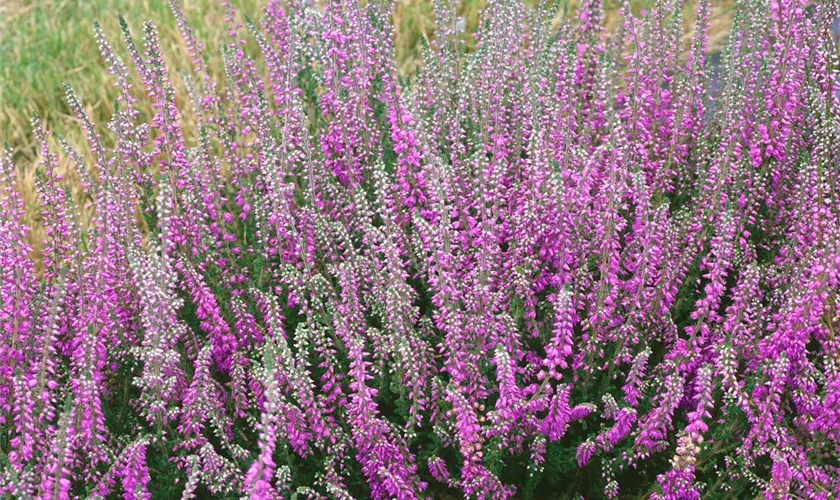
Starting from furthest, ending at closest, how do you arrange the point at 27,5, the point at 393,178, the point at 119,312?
1. the point at 27,5
2. the point at 393,178
3. the point at 119,312

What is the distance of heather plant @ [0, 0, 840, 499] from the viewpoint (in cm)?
304

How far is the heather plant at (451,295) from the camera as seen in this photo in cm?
304

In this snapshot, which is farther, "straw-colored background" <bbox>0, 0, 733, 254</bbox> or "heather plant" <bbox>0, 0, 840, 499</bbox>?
"straw-colored background" <bbox>0, 0, 733, 254</bbox>

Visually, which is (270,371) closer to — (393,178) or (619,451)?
(619,451)

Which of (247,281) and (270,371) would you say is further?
(247,281)

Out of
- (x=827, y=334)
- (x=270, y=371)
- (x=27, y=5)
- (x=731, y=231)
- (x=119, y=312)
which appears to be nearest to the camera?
(x=270, y=371)

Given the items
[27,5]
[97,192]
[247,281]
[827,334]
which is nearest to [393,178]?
[247,281]

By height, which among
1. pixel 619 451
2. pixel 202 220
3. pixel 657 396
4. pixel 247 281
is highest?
pixel 202 220

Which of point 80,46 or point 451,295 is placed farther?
point 80,46

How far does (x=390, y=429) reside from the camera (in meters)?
3.16

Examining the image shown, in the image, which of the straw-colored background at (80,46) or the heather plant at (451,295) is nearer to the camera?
the heather plant at (451,295)

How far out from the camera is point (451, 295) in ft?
10.4

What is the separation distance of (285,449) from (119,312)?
3.06 feet

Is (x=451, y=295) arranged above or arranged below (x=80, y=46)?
below
